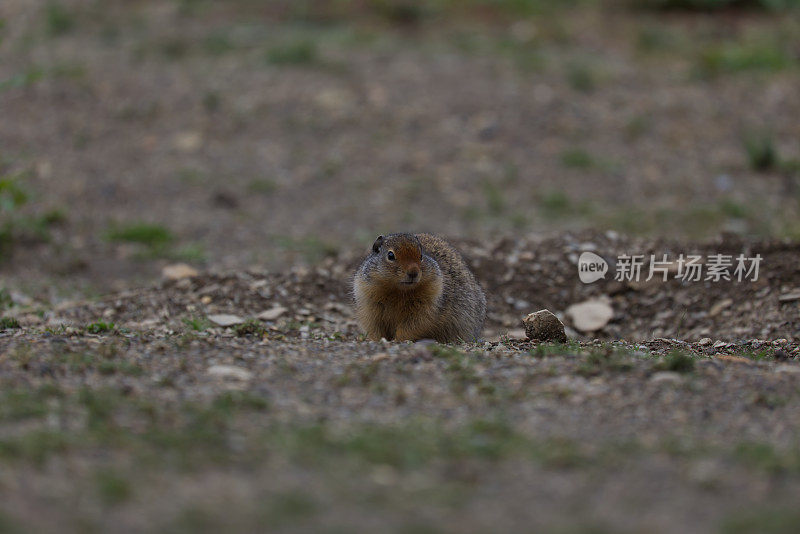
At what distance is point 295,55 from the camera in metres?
11.7

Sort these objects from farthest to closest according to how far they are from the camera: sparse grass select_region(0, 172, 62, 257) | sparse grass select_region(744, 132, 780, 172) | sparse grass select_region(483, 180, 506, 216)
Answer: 1. sparse grass select_region(744, 132, 780, 172)
2. sparse grass select_region(483, 180, 506, 216)
3. sparse grass select_region(0, 172, 62, 257)

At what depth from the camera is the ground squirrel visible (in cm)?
564

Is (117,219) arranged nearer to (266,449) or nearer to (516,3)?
(266,449)

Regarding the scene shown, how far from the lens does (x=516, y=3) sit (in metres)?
13.4

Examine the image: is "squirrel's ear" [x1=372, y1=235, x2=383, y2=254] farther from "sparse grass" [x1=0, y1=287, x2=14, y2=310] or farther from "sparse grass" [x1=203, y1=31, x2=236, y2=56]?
"sparse grass" [x1=203, y1=31, x2=236, y2=56]

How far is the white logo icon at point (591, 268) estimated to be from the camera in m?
7.14

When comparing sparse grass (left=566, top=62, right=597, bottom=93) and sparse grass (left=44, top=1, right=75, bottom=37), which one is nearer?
sparse grass (left=566, top=62, right=597, bottom=93)

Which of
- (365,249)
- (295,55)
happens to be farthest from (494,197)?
(295,55)

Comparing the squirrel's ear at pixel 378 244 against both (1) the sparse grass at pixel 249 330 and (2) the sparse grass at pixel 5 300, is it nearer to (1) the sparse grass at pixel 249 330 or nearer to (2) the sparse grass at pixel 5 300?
(1) the sparse grass at pixel 249 330

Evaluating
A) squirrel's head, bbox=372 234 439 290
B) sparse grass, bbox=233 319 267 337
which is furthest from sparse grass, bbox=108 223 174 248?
squirrel's head, bbox=372 234 439 290

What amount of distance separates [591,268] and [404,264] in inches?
84.8

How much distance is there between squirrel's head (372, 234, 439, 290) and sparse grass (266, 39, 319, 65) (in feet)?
20.9

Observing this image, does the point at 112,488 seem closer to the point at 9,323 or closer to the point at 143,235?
the point at 9,323

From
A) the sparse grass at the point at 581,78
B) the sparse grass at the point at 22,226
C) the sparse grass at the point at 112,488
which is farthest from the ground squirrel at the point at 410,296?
the sparse grass at the point at 581,78
